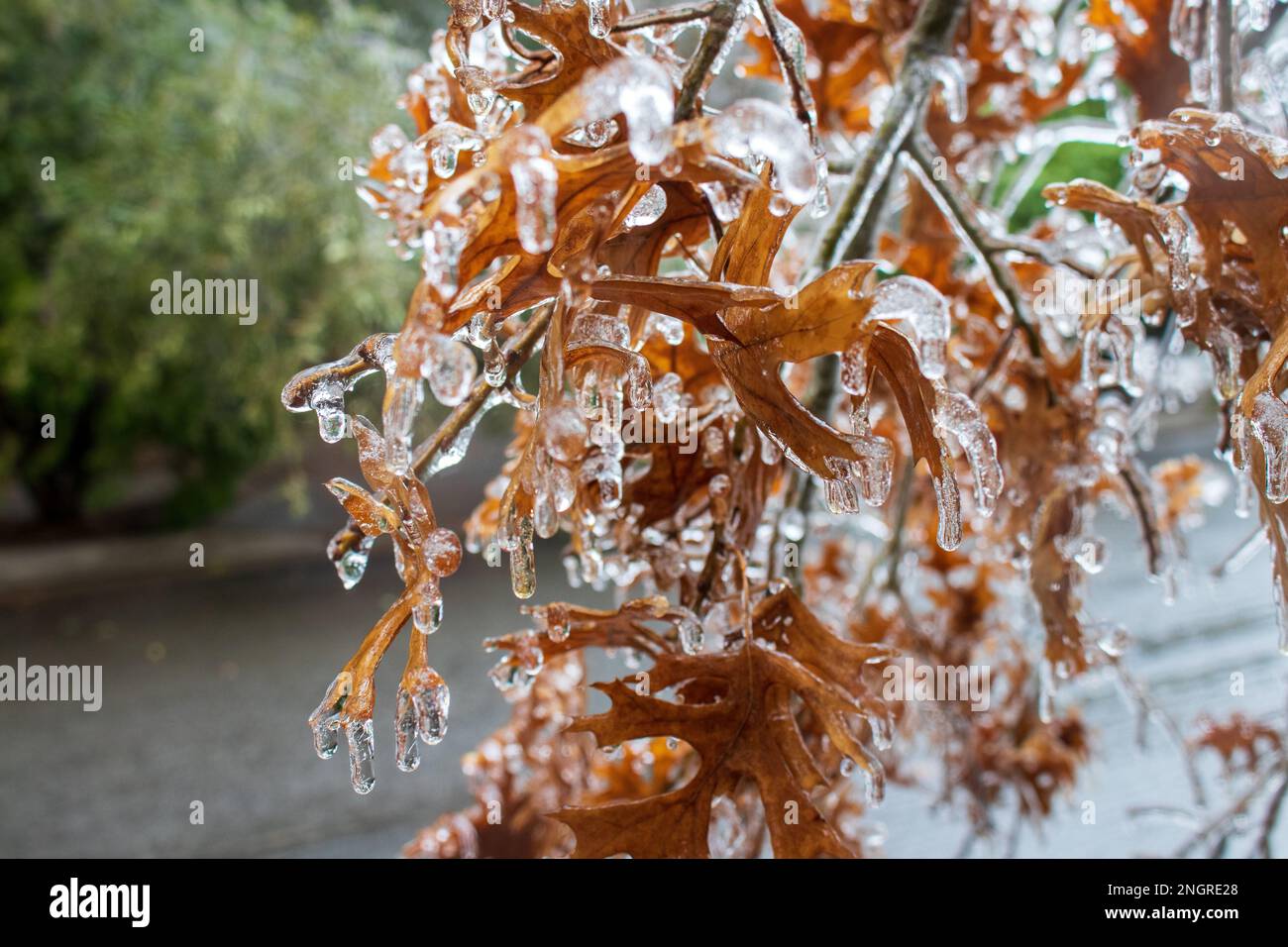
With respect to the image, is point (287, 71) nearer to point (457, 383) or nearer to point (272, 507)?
point (272, 507)

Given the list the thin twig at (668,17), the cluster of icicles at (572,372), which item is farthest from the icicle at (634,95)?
the thin twig at (668,17)

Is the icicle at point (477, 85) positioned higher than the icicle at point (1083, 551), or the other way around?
the icicle at point (477, 85)

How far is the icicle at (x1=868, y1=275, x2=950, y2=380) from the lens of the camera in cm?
20

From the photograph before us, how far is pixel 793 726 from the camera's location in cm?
30

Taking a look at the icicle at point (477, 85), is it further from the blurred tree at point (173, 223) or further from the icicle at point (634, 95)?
the blurred tree at point (173, 223)

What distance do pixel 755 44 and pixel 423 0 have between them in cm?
228

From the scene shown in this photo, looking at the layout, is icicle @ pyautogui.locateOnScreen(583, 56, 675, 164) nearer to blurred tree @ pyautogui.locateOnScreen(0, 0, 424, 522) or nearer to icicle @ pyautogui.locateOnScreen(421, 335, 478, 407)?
icicle @ pyautogui.locateOnScreen(421, 335, 478, 407)

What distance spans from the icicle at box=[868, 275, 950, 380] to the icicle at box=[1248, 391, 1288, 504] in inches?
3.1

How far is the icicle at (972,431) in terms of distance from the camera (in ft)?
0.68

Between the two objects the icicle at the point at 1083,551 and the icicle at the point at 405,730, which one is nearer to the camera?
the icicle at the point at 405,730

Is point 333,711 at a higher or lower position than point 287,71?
lower

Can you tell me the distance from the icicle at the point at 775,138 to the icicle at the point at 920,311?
0.04m

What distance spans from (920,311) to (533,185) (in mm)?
79
